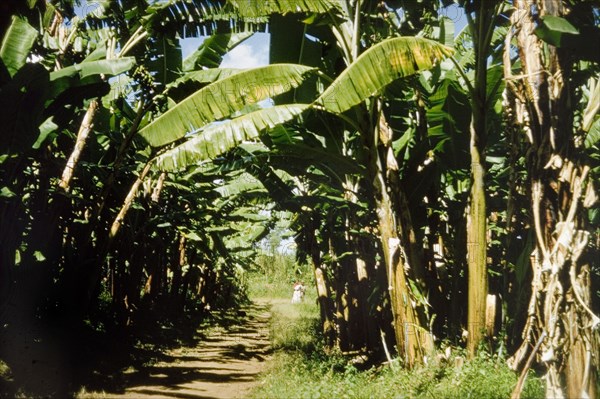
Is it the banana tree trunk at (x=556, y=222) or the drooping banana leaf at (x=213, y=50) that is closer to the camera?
the banana tree trunk at (x=556, y=222)

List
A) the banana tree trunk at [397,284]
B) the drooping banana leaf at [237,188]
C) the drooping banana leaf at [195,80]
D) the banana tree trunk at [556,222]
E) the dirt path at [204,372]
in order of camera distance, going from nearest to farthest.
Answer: the banana tree trunk at [556,222] → the banana tree trunk at [397,284] → the dirt path at [204,372] → the drooping banana leaf at [195,80] → the drooping banana leaf at [237,188]

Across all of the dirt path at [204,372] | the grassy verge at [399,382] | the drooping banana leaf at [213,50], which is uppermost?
the drooping banana leaf at [213,50]

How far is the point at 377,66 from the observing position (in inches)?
171

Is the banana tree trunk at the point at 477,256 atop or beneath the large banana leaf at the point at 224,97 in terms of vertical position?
beneath

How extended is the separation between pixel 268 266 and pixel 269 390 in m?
32.4

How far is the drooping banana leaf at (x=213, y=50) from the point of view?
23.6 feet

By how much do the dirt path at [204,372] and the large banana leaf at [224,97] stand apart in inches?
139

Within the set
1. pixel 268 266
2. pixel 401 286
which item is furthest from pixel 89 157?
pixel 268 266

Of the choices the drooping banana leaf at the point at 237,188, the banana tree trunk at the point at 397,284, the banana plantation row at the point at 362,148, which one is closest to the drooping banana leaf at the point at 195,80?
the banana plantation row at the point at 362,148

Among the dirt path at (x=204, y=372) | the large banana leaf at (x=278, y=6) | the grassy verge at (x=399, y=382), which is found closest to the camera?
the grassy verge at (x=399, y=382)

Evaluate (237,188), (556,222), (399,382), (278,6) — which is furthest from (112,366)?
(556,222)

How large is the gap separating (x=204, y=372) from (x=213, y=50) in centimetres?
533

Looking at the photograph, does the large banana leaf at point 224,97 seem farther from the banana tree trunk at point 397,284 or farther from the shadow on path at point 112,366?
the shadow on path at point 112,366

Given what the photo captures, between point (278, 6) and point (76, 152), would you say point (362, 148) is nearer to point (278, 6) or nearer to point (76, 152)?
point (278, 6)
